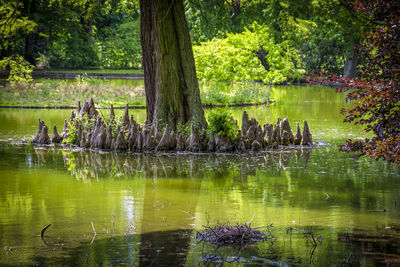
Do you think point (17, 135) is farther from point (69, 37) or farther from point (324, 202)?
point (69, 37)

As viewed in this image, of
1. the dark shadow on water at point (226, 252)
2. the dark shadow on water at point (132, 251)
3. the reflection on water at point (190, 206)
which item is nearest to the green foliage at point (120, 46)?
the reflection on water at point (190, 206)

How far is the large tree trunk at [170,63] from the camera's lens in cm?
1526

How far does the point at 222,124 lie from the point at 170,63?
2316 mm

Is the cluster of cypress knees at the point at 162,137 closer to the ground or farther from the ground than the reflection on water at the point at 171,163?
farther from the ground

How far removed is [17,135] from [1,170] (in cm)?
554

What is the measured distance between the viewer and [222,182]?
11242 mm

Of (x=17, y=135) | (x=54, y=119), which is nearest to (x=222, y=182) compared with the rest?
(x=17, y=135)

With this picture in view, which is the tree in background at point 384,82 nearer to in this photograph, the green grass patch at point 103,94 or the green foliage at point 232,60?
the green grass patch at point 103,94

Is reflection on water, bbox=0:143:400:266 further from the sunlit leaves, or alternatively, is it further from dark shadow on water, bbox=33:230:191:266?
the sunlit leaves

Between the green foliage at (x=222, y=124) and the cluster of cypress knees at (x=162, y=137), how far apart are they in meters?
0.15

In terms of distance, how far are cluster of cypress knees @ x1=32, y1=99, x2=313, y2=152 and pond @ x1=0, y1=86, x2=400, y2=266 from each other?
46 cm

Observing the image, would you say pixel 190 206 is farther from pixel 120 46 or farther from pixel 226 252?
pixel 120 46

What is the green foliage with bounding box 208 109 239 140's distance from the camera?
559 inches

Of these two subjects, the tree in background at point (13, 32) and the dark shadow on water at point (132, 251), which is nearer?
the dark shadow on water at point (132, 251)
